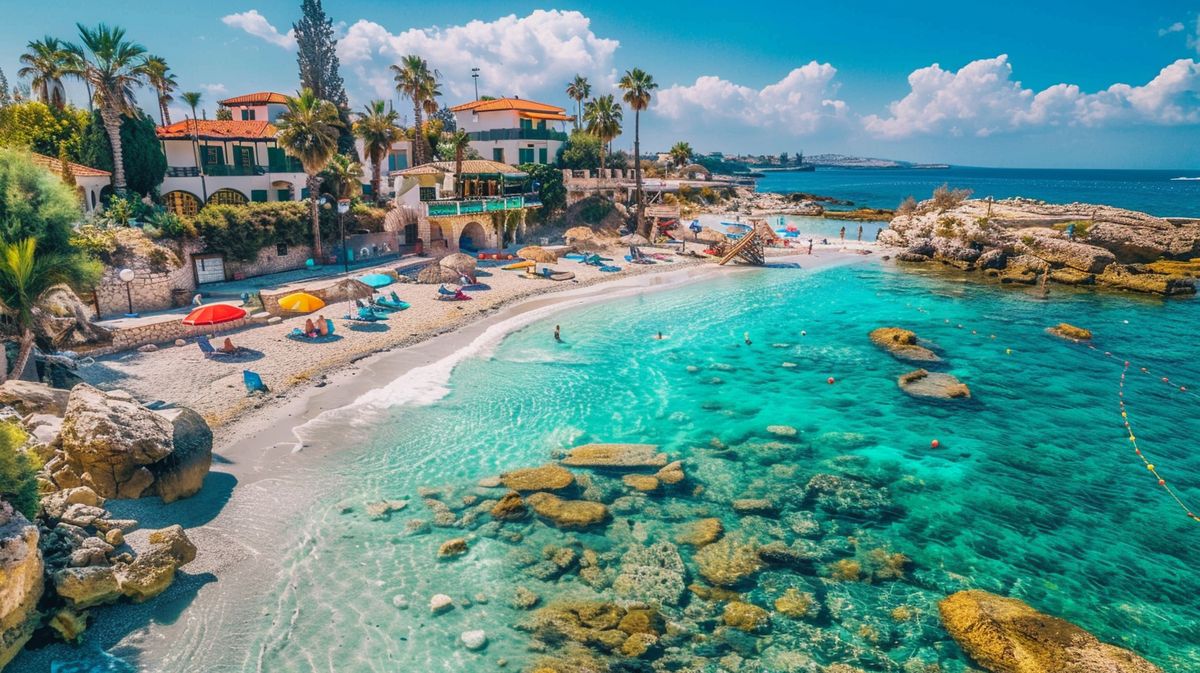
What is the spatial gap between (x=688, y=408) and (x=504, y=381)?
7716 mm

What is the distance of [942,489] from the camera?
1881cm

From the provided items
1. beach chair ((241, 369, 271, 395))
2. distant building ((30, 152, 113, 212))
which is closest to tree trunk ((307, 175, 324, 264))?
distant building ((30, 152, 113, 212))

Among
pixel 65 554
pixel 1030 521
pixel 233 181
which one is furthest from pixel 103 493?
pixel 233 181

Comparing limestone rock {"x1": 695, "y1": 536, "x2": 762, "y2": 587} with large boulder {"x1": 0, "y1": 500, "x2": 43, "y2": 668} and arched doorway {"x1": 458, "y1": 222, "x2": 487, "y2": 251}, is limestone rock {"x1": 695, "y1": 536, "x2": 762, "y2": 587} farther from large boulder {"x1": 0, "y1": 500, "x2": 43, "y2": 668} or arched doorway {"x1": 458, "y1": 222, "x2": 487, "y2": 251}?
arched doorway {"x1": 458, "y1": 222, "x2": 487, "y2": 251}

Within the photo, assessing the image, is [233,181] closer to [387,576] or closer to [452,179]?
[452,179]

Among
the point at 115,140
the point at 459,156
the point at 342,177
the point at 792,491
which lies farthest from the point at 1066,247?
the point at 115,140

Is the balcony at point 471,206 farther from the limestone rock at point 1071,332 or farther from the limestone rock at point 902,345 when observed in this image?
the limestone rock at point 1071,332

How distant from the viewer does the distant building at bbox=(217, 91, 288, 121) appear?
177 ft

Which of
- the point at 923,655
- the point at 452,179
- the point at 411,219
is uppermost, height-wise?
the point at 452,179

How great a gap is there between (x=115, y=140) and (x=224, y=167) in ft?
23.7

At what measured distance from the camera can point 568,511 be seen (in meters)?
16.6

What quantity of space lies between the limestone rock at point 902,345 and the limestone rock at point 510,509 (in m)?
22.3

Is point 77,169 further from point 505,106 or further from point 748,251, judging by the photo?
point 748,251

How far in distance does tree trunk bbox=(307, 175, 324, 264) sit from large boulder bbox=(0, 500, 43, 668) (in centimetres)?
3003
